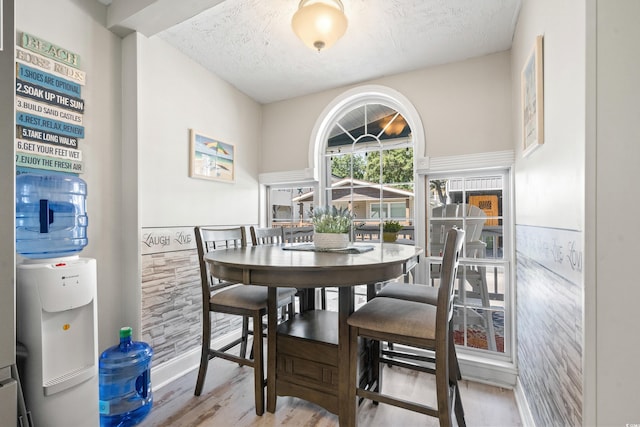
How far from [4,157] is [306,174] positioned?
2.22 meters

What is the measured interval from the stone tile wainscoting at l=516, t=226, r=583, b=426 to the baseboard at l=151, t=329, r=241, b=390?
2167 mm

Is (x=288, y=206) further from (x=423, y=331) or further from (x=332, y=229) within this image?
(x=423, y=331)

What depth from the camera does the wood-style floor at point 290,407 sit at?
1.74 metres

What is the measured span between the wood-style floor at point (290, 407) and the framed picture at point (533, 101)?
63.8 inches

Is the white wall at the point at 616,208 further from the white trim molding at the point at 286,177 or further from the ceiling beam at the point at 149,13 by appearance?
the white trim molding at the point at 286,177

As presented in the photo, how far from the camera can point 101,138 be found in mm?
1941

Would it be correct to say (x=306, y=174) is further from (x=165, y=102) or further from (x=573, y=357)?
(x=573, y=357)

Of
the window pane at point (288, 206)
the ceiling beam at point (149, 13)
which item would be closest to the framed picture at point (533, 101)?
the ceiling beam at point (149, 13)

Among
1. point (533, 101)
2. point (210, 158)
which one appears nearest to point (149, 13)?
point (210, 158)

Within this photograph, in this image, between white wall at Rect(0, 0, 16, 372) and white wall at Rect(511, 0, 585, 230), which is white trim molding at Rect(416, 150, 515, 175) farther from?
white wall at Rect(0, 0, 16, 372)

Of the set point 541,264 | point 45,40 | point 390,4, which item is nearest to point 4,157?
point 45,40

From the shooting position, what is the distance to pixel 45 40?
65.4 inches

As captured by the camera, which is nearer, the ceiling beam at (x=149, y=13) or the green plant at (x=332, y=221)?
the ceiling beam at (x=149, y=13)

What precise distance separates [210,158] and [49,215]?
4.39 ft
